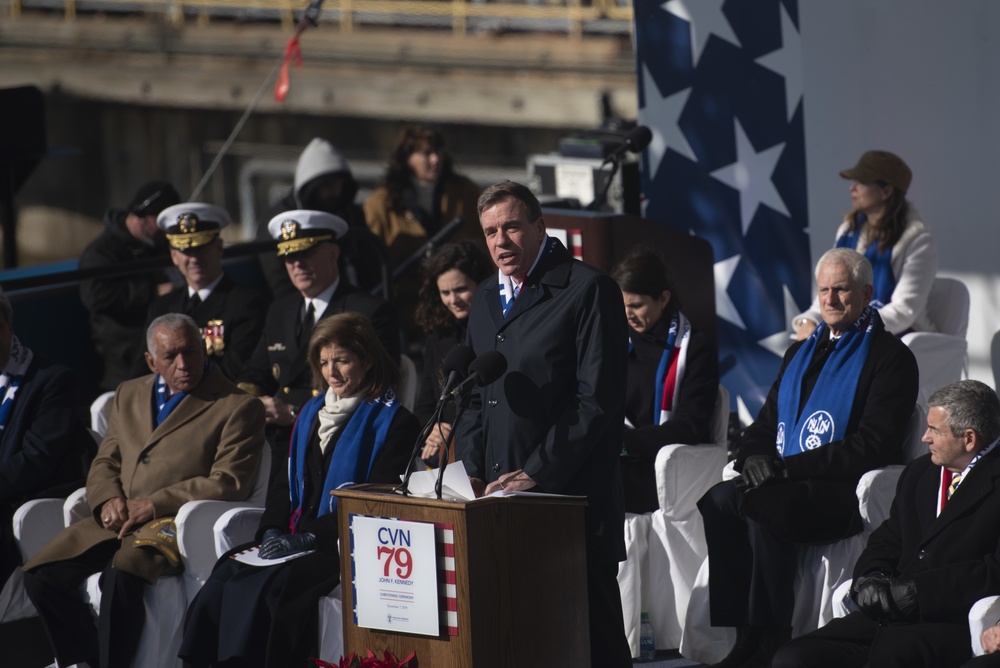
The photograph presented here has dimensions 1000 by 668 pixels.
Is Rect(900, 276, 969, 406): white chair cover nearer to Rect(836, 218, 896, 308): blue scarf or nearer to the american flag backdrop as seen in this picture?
Rect(836, 218, 896, 308): blue scarf

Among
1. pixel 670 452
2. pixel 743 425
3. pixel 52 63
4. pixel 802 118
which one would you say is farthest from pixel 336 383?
pixel 52 63

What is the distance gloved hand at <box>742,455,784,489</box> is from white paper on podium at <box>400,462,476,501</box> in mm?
1306

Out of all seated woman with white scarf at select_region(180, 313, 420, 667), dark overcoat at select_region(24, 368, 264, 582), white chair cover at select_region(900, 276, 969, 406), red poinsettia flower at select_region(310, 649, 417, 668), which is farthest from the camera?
white chair cover at select_region(900, 276, 969, 406)

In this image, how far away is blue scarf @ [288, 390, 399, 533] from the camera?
17.5 feet

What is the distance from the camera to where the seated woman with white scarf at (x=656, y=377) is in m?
5.77

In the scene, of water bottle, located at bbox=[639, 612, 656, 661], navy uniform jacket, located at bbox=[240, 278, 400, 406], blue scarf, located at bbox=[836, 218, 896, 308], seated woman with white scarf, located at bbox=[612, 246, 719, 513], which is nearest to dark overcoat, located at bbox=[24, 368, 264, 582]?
navy uniform jacket, located at bbox=[240, 278, 400, 406]

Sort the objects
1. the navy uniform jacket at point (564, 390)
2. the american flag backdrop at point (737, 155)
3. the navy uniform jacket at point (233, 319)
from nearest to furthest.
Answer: the navy uniform jacket at point (564, 390) < the navy uniform jacket at point (233, 319) < the american flag backdrop at point (737, 155)

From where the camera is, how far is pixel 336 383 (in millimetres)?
5398

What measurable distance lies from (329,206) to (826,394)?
3.10 m

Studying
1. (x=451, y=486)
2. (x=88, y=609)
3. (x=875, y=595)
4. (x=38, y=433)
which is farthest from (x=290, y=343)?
(x=875, y=595)

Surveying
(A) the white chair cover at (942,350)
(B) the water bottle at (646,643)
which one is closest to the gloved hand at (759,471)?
(B) the water bottle at (646,643)

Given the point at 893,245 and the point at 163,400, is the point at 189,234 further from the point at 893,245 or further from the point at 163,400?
the point at 893,245

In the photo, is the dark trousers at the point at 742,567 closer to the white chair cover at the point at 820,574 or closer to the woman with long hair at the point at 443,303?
the white chair cover at the point at 820,574

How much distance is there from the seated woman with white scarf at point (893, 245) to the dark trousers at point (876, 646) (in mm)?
A: 1957
